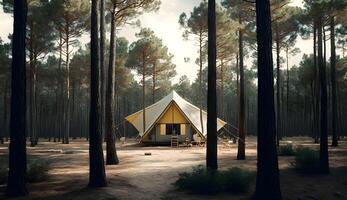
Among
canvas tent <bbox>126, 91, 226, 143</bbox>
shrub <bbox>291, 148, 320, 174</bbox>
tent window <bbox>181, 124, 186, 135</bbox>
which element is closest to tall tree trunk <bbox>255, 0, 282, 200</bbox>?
shrub <bbox>291, 148, 320, 174</bbox>

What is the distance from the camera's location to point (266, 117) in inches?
420

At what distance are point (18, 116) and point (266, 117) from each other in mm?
6648

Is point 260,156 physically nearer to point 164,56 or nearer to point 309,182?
point 309,182

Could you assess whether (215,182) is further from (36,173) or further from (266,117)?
(36,173)

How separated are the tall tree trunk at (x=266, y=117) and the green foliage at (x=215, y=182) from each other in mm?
1500

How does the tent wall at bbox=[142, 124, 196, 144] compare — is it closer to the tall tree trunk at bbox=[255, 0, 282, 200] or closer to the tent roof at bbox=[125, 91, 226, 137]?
the tent roof at bbox=[125, 91, 226, 137]

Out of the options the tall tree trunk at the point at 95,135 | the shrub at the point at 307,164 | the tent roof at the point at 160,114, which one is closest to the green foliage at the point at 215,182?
the tall tree trunk at the point at 95,135

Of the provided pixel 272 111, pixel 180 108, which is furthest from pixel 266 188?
pixel 180 108

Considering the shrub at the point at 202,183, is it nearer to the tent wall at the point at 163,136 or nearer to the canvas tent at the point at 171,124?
the canvas tent at the point at 171,124

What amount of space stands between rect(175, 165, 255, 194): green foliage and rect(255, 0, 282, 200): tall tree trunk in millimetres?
1500

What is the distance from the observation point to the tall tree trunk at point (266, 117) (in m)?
10.6

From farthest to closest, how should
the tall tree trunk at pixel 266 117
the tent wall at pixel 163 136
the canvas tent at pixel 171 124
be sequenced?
1. the tent wall at pixel 163 136
2. the canvas tent at pixel 171 124
3. the tall tree trunk at pixel 266 117

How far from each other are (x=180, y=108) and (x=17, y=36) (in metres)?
25.2

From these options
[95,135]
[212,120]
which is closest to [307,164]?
[212,120]
